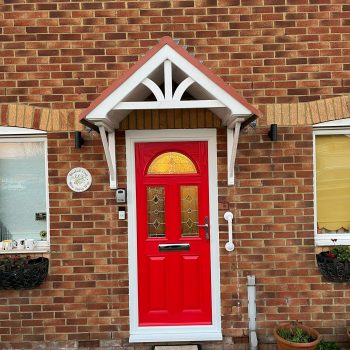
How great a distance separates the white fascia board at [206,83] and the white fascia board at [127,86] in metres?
0.10

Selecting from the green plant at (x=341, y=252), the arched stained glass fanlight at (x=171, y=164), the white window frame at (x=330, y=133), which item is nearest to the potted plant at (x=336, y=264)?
the green plant at (x=341, y=252)

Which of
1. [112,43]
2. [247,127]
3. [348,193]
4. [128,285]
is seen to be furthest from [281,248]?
[112,43]

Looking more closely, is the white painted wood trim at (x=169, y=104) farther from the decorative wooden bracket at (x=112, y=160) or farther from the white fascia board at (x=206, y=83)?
the decorative wooden bracket at (x=112, y=160)

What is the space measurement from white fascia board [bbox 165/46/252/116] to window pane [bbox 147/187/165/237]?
4.55 feet

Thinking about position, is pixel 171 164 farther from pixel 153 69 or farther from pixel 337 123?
pixel 337 123

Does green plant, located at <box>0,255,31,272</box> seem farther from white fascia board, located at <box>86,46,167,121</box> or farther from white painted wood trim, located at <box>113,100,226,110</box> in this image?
white painted wood trim, located at <box>113,100,226,110</box>

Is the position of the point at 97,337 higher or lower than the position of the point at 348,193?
lower

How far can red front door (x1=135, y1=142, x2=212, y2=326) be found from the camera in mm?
4531

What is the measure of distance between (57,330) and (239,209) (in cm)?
247

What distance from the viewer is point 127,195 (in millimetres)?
4473

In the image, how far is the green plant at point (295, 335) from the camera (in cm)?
412

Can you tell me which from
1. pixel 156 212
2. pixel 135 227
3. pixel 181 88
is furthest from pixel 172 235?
pixel 181 88

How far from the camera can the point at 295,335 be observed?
4195 mm

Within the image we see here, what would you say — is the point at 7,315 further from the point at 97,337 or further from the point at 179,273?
the point at 179,273
